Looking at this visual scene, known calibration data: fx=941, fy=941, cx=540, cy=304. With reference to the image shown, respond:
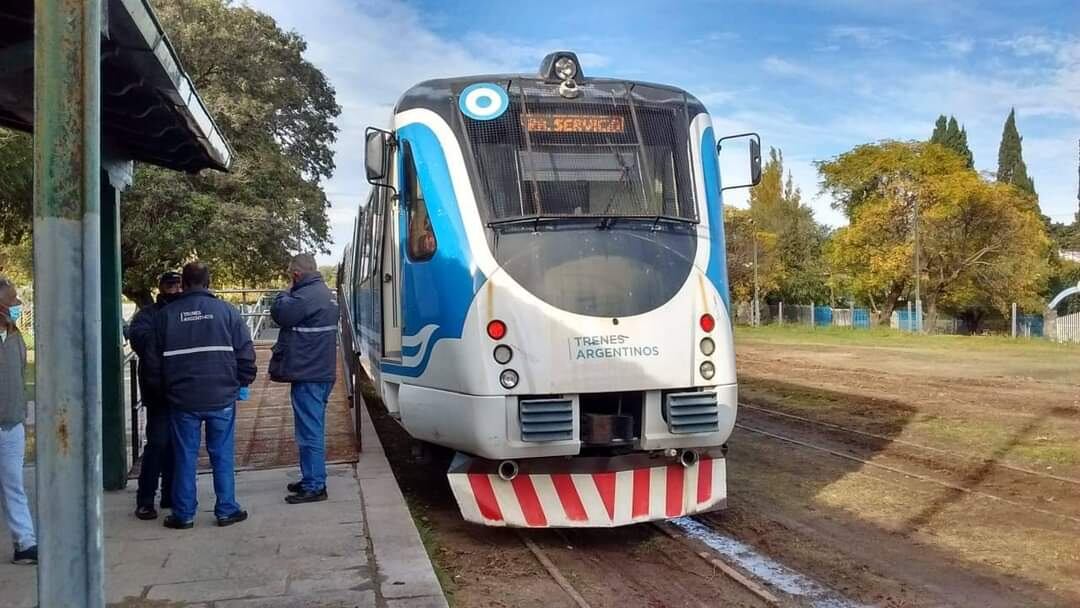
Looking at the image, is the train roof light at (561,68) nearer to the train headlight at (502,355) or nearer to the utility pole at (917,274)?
the train headlight at (502,355)

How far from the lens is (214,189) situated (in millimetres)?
26422

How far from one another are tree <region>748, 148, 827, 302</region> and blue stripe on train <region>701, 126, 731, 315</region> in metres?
56.9

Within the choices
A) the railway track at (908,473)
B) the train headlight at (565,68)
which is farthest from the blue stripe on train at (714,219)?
the railway track at (908,473)

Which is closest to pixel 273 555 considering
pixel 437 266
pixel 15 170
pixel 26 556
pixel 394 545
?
pixel 394 545

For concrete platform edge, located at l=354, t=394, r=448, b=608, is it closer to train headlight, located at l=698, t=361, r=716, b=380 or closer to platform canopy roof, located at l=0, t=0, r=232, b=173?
train headlight, located at l=698, t=361, r=716, b=380

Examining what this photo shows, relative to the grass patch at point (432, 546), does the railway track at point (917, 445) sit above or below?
above

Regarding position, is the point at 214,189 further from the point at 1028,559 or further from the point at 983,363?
the point at 1028,559

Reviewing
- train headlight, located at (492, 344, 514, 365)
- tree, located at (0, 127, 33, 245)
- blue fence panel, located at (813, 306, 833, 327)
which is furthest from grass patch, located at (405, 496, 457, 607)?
blue fence panel, located at (813, 306, 833, 327)

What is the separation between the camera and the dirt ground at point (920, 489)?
19.3 ft

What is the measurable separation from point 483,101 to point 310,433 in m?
2.77

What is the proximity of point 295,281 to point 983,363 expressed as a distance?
64.2 feet

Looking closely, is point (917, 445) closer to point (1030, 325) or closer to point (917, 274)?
point (917, 274)

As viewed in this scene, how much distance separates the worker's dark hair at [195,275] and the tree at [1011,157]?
229 feet

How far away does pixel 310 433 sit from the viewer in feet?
23.1
